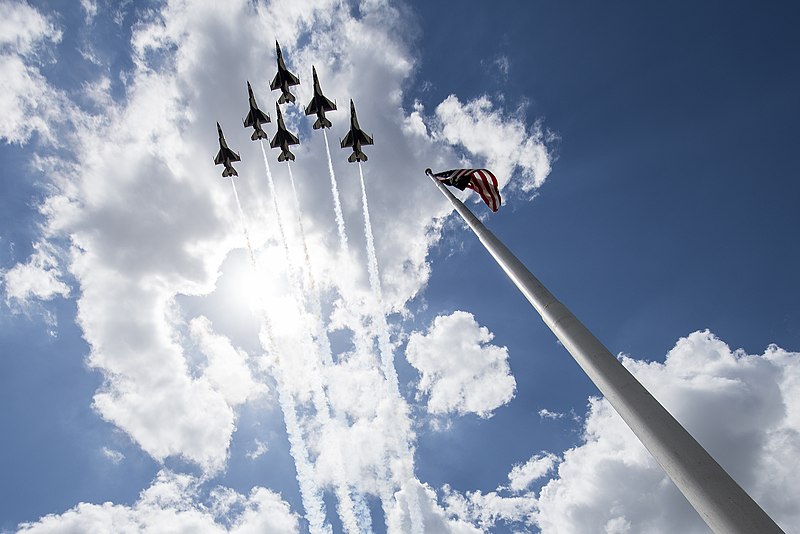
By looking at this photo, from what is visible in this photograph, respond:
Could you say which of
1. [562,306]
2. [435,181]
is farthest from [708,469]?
[435,181]

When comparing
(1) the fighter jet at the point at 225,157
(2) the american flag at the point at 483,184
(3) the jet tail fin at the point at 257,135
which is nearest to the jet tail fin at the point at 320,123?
(3) the jet tail fin at the point at 257,135

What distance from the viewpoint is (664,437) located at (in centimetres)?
719

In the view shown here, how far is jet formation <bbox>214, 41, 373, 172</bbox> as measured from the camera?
52.2m

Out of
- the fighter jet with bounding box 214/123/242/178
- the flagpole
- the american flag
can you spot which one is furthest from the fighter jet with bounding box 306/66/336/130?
the flagpole

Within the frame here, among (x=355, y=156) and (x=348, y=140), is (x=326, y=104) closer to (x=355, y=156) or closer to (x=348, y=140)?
(x=348, y=140)

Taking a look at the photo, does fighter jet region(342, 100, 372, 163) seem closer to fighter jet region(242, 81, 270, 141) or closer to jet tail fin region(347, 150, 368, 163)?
jet tail fin region(347, 150, 368, 163)

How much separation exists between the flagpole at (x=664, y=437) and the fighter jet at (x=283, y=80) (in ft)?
163

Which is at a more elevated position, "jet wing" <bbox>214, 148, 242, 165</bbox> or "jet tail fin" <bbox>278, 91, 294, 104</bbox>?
"jet wing" <bbox>214, 148, 242, 165</bbox>

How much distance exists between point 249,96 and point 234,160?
8.24m

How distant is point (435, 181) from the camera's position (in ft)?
67.3

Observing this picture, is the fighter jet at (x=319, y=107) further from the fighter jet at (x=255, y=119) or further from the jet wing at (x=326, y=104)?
the fighter jet at (x=255, y=119)

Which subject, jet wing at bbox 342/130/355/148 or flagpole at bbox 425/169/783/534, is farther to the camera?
jet wing at bbox 342/130/355/148

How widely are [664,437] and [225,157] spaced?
58.4 metres

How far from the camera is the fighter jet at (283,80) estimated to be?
52.0 meters
